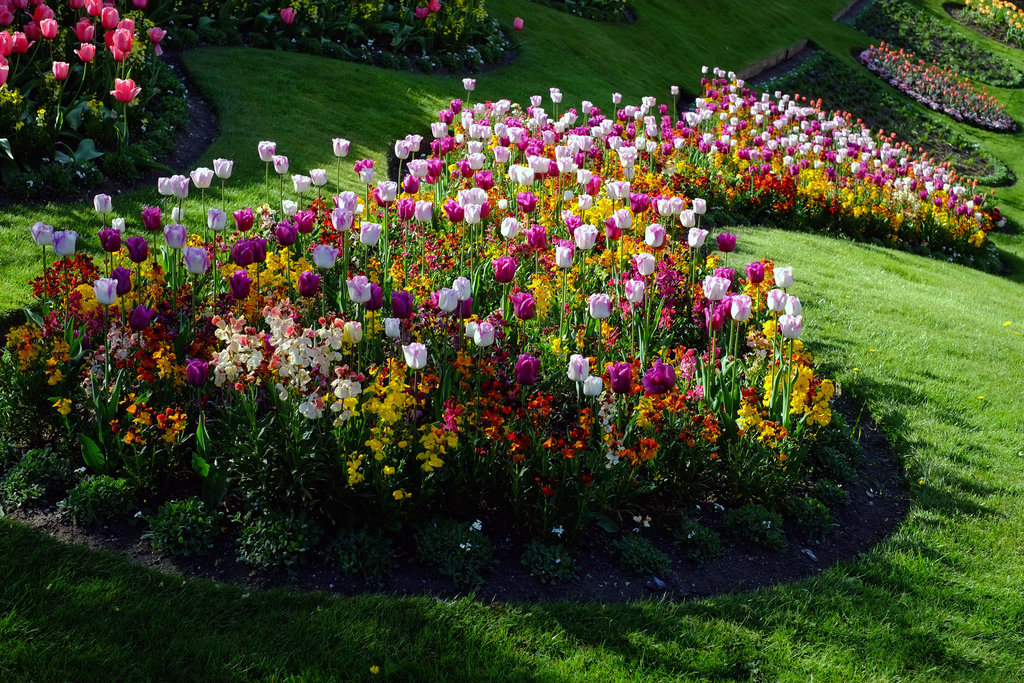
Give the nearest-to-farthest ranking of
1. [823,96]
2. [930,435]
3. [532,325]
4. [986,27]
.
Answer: [532,325], [930,435], [823,96], [986,27]

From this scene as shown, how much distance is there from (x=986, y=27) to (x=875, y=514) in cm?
3582

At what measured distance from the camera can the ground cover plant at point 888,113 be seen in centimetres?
1897

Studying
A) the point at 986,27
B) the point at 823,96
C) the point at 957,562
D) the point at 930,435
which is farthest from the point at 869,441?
the point at 986,27

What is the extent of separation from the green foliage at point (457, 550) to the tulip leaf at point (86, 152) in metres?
5.63

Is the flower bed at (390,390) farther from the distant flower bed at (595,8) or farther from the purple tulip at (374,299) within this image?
the distant flower bed at (595,8)

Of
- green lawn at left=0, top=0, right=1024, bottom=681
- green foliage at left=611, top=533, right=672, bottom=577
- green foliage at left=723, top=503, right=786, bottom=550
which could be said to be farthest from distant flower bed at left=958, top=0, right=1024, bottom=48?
green foliage at left=611, top=533, right=672, bottom=577

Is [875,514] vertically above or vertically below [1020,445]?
below

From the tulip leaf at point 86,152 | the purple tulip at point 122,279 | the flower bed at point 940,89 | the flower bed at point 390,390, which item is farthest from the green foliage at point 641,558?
the flower bed at point 940,89

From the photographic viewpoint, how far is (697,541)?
13.1 feet

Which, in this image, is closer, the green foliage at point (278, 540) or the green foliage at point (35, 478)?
the green foliage at point (278, 540)

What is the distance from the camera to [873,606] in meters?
3.73

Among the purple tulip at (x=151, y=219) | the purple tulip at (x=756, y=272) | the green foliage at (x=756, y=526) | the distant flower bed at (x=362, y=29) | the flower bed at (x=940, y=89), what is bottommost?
the green foliage at (x=756, y=526)

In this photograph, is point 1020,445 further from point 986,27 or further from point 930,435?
point 986,27

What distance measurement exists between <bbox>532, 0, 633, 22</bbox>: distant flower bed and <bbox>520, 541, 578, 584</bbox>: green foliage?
1705 centimetres
